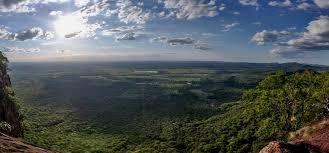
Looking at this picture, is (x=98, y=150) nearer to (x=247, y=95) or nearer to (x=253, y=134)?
(x=253, y=134)

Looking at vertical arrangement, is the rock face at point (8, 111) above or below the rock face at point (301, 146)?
below

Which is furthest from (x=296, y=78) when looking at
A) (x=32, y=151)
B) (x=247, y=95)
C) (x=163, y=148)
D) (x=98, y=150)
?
(x=98, y=150)

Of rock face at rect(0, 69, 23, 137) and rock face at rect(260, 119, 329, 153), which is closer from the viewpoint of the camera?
rock face at rect(260, 119, 329, 153)

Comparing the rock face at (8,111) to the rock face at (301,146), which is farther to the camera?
the rock face at (8,111)

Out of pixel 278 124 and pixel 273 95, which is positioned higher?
pixel 273 95

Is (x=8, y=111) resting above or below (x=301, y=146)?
below

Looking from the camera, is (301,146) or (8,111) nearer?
(301,146)

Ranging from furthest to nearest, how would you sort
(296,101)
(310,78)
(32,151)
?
(310,78)
(296,101)
(32,151)

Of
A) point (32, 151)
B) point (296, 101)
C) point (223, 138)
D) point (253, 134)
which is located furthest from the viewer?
point (223, 138)

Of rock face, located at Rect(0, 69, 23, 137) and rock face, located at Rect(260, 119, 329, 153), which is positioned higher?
rock face, located at Rect(260, 119, 329, 153)

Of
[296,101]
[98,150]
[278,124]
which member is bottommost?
[98,150]

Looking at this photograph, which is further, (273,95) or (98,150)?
(98,150)
